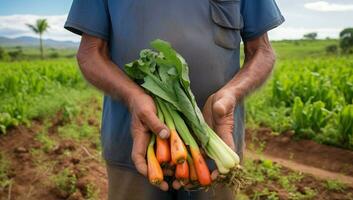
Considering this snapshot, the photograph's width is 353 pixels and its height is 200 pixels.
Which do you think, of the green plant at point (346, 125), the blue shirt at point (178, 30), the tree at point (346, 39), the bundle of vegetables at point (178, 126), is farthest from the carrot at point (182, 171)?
the tree at point (346, 39)

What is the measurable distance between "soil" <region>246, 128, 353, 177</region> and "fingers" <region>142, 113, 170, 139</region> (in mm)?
4212

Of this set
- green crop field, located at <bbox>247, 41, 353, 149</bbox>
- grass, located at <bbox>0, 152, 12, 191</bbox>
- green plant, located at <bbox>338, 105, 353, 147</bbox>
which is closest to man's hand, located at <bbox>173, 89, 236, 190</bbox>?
green crop field, located at <bbox>247, 41, 353, 149</bbox>

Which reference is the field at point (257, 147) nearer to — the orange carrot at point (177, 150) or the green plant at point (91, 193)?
the green plant at point (91, 193)

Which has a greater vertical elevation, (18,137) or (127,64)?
(127,64)

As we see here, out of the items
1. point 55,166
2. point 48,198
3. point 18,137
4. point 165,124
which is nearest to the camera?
point 165,124

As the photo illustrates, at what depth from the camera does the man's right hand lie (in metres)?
1.76

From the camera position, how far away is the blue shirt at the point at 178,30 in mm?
1952

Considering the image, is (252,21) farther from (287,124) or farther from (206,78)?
(287,124)

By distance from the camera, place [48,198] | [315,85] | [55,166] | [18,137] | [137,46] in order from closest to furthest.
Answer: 1. [137,46]
2. [48,198]
3. [55,166]
4. [18,137]
5. [315,85]

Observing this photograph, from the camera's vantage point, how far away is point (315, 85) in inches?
313

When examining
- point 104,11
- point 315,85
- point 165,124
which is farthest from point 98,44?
point 315,85

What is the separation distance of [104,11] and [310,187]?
3.53 meters

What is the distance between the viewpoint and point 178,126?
1893 mm

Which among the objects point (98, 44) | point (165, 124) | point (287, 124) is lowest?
point (287, 124)
